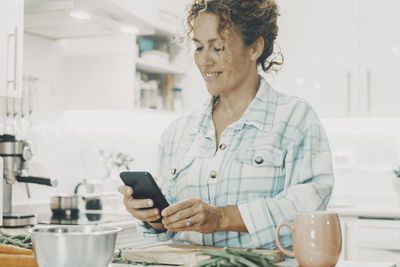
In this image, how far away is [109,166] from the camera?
3.39m

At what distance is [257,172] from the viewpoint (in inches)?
60.1

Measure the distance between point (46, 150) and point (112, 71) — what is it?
539mm

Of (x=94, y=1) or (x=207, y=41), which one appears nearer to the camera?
(x=207, y=41)

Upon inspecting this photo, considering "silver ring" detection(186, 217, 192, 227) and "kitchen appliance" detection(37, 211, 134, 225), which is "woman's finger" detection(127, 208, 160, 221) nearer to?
"silver ring" detection(186, 217, 192, 227)

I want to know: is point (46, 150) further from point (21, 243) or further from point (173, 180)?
point (21, 243)

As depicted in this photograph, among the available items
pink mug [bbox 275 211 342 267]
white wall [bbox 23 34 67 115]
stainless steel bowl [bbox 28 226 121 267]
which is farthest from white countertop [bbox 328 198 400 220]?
stainless steel bowl [bbox 28 226 121 267]

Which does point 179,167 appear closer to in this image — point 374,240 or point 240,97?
point 240,97

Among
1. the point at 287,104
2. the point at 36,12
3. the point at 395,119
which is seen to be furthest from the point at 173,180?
the point at 395,119

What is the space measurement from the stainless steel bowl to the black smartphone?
1.03 feet

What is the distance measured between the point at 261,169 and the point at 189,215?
0.87 feet

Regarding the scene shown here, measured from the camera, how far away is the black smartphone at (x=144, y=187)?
1383 millimetres

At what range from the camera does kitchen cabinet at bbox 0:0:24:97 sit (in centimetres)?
222

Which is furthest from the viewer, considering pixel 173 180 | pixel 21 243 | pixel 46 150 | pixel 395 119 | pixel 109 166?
pixel 395 119

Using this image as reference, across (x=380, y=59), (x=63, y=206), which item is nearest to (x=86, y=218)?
(x=63, y=206)
